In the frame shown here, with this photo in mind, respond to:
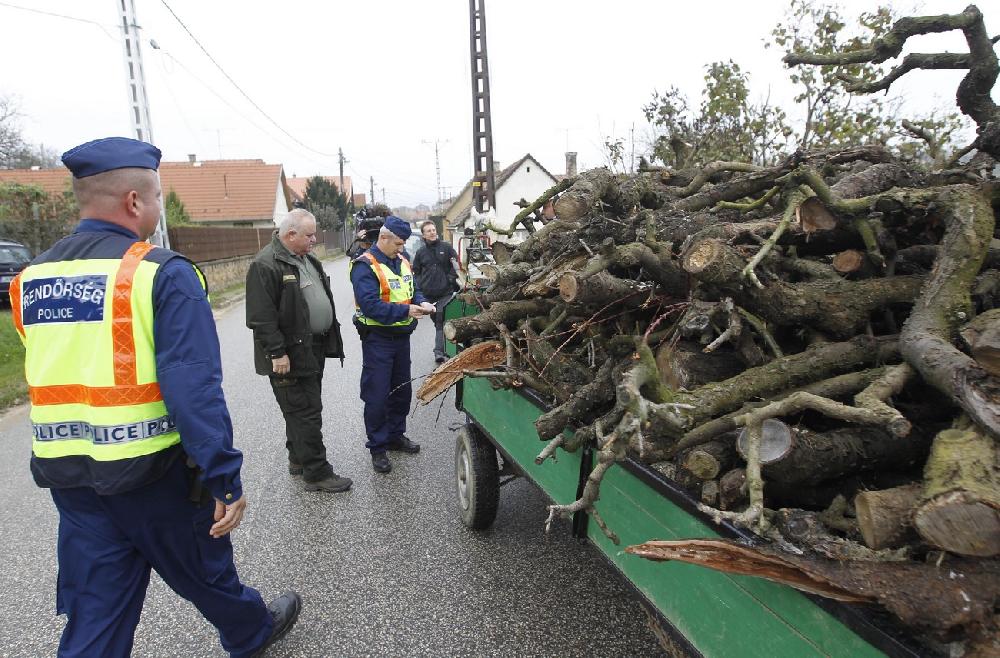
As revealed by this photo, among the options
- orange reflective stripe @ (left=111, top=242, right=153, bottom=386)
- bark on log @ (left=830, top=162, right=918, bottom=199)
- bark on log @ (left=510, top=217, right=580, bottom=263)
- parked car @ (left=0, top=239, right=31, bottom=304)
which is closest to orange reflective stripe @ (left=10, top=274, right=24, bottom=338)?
orange reflective stripe @ (left=111, top=242, right=153, bottom=386)

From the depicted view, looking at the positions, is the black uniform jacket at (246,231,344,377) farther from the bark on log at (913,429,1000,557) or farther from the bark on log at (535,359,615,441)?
the bark on log at (913,429,1000,557)

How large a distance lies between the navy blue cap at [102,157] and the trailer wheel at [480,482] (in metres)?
2.28

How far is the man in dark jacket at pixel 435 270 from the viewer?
24.7 feet

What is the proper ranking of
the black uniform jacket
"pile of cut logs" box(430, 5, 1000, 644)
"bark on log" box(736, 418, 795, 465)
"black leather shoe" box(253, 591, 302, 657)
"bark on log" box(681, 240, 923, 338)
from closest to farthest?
"pile of cut logs" box(430, 5, 1000, 644) → "bark on log" box(736, 418, 795, 465) → "bark on log" box(681, 240, 923, 338) → "black leather shoe" box(253, 591, 302, 657) → the black uniform jacket

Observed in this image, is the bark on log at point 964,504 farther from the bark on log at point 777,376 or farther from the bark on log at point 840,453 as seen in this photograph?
the bark on log at point 777,376

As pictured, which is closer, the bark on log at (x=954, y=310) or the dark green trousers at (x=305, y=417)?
the bark on log at (x=954, y=310)

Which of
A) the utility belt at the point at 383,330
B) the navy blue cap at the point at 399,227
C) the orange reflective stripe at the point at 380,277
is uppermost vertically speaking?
the navy blue cap at the point at 399,227

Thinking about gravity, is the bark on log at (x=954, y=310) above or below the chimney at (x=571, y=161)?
below

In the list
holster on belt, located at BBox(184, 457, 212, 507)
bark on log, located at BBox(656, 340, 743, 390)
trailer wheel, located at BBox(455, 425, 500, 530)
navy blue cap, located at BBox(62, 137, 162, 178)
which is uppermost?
navy blue cap, located at BBox(62, 137, 162, 178)

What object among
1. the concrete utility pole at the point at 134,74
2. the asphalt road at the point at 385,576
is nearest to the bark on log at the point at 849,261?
the asphalt road at the point at 385,576

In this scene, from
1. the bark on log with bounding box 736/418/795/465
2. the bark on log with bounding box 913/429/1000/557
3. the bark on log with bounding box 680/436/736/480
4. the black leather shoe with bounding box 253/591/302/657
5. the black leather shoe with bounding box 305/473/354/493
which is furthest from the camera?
the black leather shoe with bounding box 305/473/354/493

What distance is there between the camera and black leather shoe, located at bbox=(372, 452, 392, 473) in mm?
4570

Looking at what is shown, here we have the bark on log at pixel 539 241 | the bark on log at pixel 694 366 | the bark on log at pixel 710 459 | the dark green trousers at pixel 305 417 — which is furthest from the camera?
the dark green trousers at pixel 305 417

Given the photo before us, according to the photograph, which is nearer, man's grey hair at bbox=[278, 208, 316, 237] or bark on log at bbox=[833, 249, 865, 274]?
bark on log at bbox=[833, 249, 865, 274]
